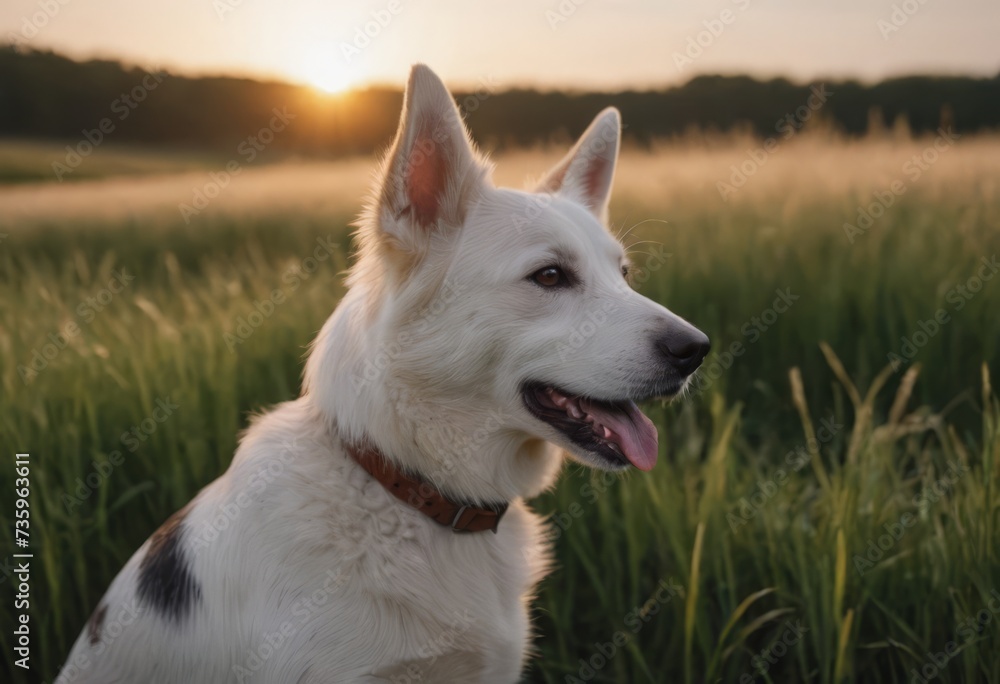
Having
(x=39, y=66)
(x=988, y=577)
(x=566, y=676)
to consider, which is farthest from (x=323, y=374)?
(x=39, y=66)

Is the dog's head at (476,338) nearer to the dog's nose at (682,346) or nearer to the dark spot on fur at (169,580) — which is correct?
the dog's nose at (682,346)

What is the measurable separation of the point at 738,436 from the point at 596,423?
2049mm

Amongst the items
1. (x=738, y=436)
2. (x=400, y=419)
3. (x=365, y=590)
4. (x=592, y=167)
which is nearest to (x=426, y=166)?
(x=400, y=419)

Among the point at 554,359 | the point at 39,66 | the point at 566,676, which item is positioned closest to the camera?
the point at 554,359

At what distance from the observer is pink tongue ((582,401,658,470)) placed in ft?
8.55

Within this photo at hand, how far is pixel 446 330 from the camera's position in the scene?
263 cm

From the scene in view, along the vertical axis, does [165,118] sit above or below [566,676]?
above

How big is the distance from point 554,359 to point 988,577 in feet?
5.93

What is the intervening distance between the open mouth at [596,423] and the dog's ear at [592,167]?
3.24ft

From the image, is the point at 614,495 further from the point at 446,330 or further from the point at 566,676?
the point at 446,330

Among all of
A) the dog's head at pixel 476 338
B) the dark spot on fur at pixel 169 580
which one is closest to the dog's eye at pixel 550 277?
the dog's head at pixel 476 338

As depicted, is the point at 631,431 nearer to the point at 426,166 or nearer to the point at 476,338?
the point at 476,338

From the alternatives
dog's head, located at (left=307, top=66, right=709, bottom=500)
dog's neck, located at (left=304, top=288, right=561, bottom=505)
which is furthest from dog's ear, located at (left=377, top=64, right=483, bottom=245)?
dog's neck, located at (left=304, top=288, right=561, bottom=505)

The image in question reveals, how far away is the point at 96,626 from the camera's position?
2.54 metres
